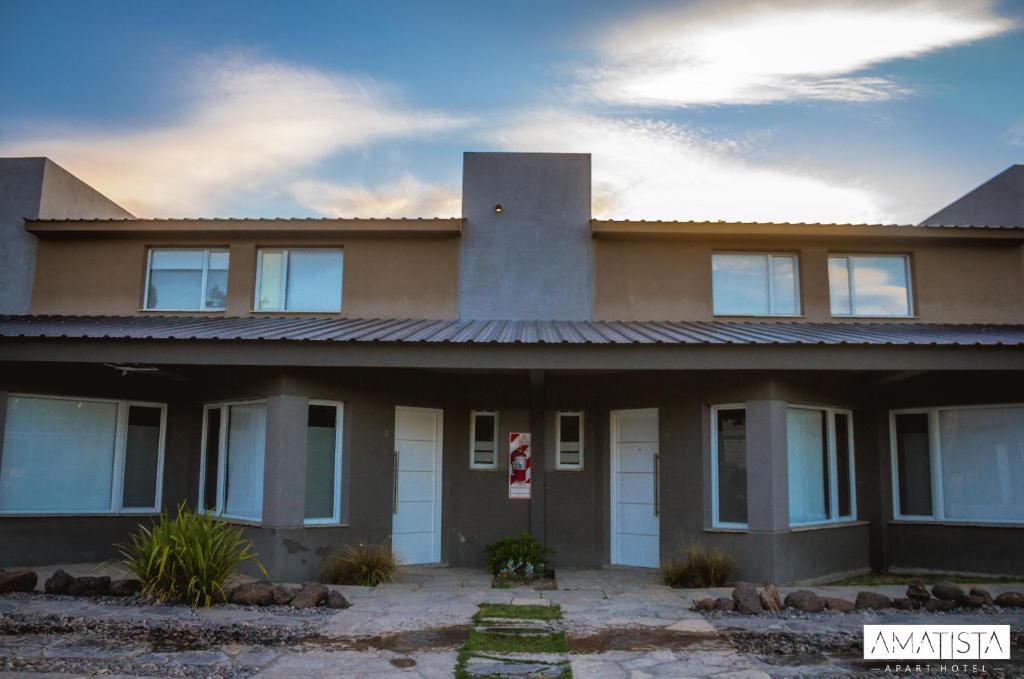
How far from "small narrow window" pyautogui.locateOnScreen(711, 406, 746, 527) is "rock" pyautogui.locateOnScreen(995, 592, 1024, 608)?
3171mm

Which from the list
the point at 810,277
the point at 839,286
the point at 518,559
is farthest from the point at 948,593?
the point at 839,286

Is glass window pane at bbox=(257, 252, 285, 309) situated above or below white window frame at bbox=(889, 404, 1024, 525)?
above

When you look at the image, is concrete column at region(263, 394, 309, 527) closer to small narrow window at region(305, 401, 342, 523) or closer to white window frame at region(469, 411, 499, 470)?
small narrow window at region(305, 401, 342, 523)

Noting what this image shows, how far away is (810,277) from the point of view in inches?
592

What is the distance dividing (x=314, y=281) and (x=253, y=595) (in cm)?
715

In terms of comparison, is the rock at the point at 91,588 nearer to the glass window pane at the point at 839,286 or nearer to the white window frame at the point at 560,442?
the white window frame at the point at 560,442

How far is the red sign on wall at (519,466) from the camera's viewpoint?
13695mm

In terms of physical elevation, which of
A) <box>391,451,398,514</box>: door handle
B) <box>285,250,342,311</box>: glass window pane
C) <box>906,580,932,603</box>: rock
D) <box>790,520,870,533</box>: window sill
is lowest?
<box>906,580,932,603</box>: rock

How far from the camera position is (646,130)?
14.1m

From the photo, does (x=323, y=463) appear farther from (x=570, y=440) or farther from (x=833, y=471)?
(x=833, y=471)

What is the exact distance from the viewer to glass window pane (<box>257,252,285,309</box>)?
15.2 m

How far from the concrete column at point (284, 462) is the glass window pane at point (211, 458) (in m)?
1.70

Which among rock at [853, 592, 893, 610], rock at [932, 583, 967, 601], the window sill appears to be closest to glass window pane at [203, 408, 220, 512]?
the window sill

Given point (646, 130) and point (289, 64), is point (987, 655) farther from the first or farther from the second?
point (289, 64)
